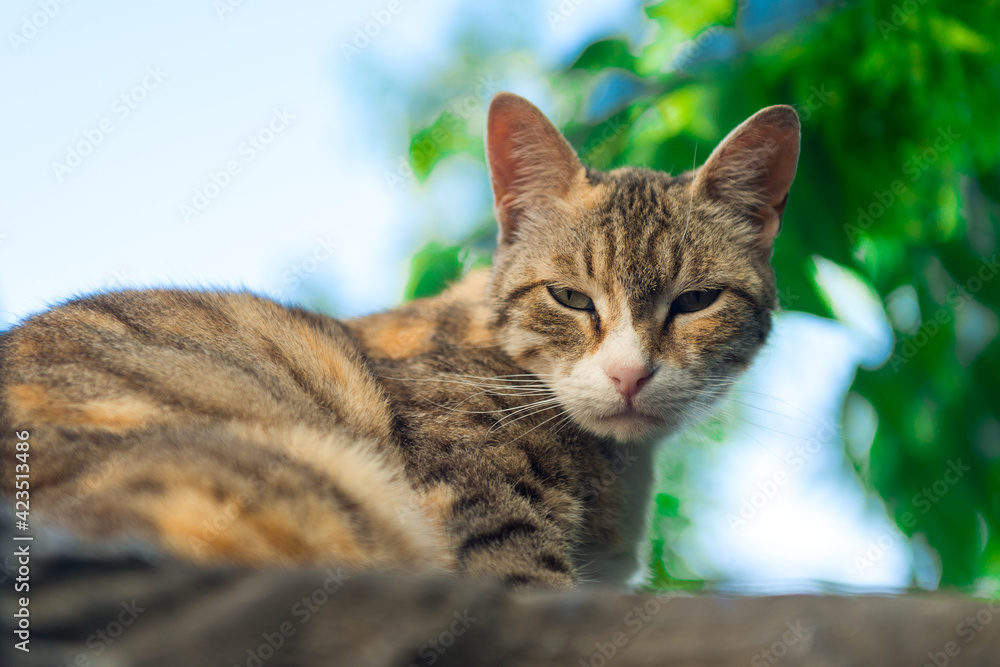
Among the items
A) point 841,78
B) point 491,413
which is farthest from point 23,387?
point 841,78

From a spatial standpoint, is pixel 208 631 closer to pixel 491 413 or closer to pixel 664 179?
pixel 491 413

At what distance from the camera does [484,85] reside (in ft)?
13.5

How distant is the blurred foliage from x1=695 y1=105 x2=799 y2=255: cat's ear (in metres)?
0.47

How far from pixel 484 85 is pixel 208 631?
3.61m

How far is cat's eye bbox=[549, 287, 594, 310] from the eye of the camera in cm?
262
